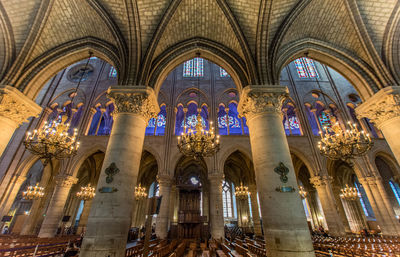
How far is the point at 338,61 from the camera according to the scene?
8086 mm

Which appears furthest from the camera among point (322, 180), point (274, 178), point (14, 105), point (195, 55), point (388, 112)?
point (322, 180)

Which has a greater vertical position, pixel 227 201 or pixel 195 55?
→ pixel 195 55

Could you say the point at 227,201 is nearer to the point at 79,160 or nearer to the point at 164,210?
the point at 164,210

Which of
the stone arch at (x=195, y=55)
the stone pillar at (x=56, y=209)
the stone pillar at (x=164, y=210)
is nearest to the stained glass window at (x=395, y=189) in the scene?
the stone arch at (x=195, y=55)

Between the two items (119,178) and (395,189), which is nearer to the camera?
(119,178)

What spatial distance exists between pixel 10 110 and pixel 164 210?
909 cm

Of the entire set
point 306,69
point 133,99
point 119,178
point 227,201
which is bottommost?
point 119,178

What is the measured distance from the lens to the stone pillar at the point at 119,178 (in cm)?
445

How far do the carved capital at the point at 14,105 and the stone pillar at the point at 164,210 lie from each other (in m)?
7.83

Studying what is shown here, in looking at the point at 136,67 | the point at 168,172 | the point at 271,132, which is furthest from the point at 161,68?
the point at 168,172

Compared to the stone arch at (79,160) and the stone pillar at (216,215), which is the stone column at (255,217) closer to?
the stone pillar at (216,215)

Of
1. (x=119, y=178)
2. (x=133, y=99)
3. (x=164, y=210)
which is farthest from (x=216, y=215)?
(x=133, y=99)

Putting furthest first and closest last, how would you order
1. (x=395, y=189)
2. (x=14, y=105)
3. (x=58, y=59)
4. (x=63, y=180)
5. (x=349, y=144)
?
(x=395, y=189), (x=63, y=180), (x=58, y=59), (x=349, y=144), (x=14, y=105)

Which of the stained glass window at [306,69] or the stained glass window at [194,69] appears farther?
the stained glass window at [306,69]
